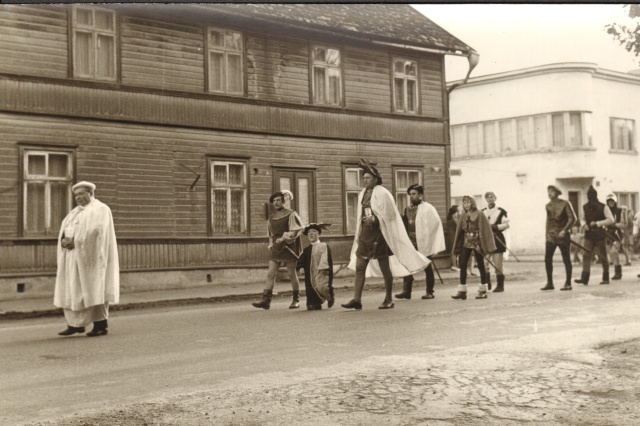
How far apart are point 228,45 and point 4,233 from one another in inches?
275

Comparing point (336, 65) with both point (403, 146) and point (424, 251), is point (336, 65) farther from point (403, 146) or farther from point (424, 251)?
point (424, 251)

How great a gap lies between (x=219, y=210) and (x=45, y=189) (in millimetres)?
4317

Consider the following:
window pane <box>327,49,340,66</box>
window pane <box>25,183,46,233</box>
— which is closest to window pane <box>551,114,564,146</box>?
window pane <box>327,49,340,66</box>

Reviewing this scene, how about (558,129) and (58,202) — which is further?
(558,129)

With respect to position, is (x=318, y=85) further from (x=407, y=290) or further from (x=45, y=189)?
(x=407, y=290)

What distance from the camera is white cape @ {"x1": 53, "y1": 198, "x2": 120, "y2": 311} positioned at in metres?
10.0

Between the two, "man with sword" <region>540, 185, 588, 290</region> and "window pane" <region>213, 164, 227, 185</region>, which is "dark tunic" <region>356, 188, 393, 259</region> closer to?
"man with sword" <region>540, 185, 588, 290</region>

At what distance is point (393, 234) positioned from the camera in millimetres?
12617

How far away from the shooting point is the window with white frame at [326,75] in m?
22.1

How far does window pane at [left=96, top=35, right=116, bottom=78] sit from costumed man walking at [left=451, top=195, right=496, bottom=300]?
26.2 feet

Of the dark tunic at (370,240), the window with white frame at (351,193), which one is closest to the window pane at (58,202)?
the dark tunic at (370,240)

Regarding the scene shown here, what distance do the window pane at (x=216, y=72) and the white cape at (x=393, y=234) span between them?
780cm

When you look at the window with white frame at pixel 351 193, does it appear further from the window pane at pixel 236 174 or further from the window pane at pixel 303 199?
the window pane at pixel 236 174

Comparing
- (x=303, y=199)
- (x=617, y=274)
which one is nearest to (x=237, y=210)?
(x=303, y=199)
